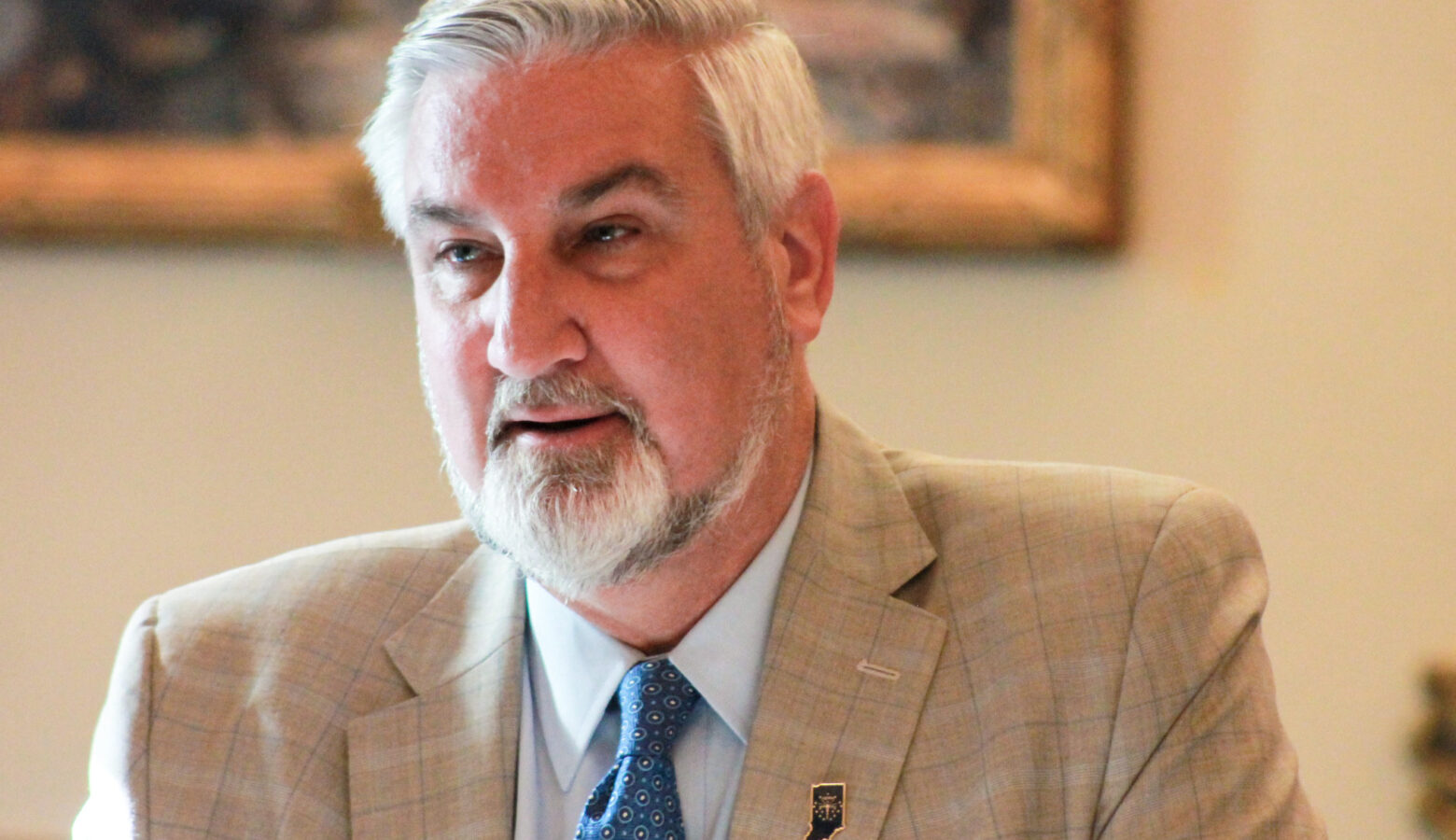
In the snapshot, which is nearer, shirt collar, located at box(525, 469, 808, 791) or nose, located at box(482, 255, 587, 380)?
nose, located at box(482, 255, 587, 380)

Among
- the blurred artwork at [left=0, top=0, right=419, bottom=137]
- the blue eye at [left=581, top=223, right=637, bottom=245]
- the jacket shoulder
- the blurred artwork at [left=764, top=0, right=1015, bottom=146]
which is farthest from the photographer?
the blurred artwork at [left=0, top=0, right=419, bottom=137]

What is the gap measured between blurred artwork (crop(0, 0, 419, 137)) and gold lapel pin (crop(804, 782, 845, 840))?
6.36 feet

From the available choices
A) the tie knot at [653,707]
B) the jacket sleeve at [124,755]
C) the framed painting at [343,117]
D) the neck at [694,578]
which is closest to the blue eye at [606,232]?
the neck at [694,578]

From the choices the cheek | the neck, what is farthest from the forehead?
the neck

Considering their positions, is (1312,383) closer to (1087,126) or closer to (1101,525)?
(1087,126)

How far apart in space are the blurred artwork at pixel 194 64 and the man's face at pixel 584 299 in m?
1.45

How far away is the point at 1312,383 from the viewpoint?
2.68m

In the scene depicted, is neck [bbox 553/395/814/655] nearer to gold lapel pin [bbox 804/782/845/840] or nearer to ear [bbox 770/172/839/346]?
ear [bbox 770/172/839/346]

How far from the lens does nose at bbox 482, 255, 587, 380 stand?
1547 millimetres

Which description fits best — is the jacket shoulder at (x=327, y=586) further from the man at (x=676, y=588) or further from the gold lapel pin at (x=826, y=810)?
the gold lapel pin at (x=826, y=810)

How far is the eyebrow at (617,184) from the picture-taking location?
158 centimetres

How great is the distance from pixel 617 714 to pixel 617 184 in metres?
0.60

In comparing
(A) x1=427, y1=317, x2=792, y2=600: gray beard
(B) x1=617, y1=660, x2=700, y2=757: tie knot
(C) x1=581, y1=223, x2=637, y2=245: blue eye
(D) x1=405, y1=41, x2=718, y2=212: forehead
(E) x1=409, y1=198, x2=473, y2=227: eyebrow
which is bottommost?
(B) x1=617, y1=660, x2=700, y2=757: tie knot

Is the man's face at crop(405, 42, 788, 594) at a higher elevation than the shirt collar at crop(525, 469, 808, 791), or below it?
higher
